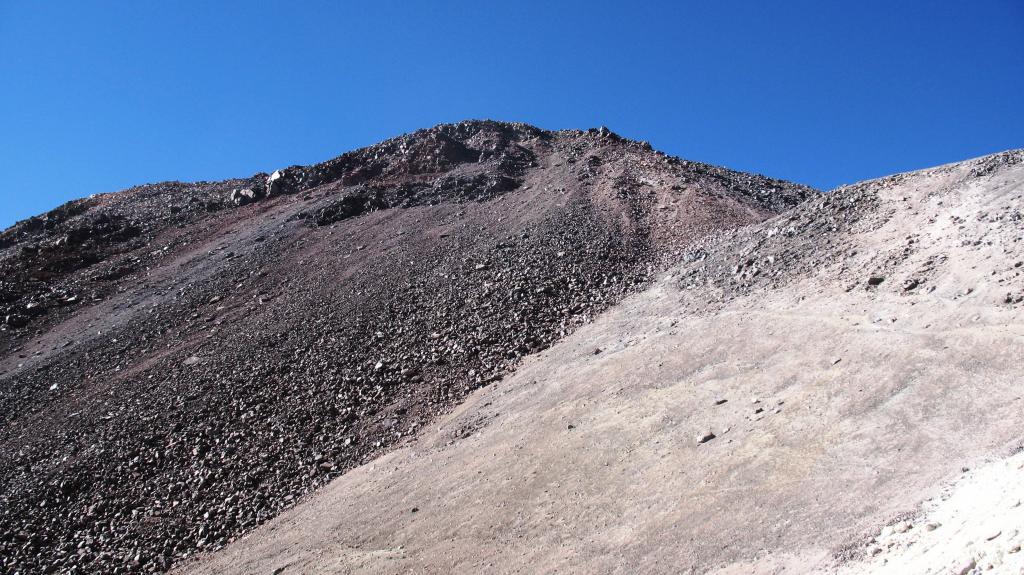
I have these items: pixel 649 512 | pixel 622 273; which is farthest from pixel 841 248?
pixel 649 512

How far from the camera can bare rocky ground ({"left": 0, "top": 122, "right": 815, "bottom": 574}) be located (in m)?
14.1

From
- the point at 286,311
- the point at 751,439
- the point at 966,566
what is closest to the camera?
the point at 966,566

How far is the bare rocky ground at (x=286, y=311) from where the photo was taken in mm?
14109

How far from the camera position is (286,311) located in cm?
2084

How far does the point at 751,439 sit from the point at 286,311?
47.6 feet

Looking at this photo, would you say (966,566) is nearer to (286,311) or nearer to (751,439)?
(751,439)

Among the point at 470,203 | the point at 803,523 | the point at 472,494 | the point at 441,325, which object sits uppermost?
the point at 470,203

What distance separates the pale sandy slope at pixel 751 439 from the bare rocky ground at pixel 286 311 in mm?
1688

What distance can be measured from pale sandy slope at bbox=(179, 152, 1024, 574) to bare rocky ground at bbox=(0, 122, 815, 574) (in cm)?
169

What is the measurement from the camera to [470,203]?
91.1ft

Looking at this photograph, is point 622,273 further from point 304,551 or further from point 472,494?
point 304,551

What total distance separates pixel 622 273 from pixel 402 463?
8.66m

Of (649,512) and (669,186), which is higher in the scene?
(669,186)

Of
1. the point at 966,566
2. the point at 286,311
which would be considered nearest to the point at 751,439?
the point at 966,566
